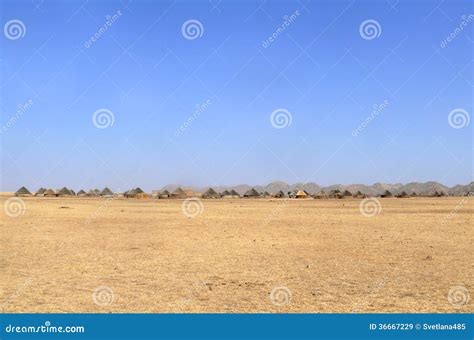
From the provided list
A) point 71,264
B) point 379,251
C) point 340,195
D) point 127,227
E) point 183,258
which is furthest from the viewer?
point 340,195

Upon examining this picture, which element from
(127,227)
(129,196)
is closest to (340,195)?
(129,196)

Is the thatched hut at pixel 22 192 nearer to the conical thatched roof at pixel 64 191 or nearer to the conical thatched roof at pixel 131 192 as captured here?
the conical thatched roof at pixel 64 191

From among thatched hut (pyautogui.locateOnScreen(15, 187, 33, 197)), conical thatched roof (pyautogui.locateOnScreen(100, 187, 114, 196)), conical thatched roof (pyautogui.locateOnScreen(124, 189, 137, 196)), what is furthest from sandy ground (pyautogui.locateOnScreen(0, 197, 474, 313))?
conical thatched roof (pyautogui.locateOnScreen(100, 187, 114, 196))

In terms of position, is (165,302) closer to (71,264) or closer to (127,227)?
(71,264)

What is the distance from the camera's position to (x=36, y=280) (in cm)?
1091

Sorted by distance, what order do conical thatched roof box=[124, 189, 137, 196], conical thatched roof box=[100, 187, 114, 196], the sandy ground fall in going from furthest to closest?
conical thatched roof box=[100, 187, 114, 196], conical thatched roof box=[124, 189, 137, 196], the sandy ground

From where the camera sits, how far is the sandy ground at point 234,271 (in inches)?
353

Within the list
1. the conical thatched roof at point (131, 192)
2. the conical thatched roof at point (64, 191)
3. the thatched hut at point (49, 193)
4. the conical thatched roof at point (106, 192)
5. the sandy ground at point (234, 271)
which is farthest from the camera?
the thatched hut at point (49, 193)

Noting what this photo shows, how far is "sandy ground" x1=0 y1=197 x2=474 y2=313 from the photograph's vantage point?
353 inches

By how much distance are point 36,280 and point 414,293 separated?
300 inches

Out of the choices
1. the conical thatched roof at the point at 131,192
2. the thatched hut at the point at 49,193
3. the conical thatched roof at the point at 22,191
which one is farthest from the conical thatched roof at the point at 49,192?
the conical thatched roof at the point at 131,192

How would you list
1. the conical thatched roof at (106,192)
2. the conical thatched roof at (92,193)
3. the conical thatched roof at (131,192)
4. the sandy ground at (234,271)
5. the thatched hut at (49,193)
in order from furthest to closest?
the conical thatched roof at (92,193), the thatched hut at (49,193), the conical thatched roof at (106,192), the conical thatched roof at (131,192), the sandy ground at (234,271)

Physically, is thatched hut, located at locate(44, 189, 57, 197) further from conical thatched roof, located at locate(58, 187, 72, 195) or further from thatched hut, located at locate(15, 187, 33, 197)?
thatched hut, located at locate(15, 187, 33, 197)

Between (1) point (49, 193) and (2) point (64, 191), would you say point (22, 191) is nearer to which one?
(1) point (49, 193)
